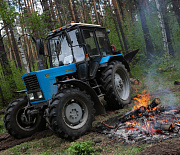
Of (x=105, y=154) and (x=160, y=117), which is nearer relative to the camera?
(x=105, y=154)

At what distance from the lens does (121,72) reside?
708 cm

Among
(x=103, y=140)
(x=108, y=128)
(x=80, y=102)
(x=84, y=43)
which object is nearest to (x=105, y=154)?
(x=103, y=140)

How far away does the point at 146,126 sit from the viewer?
4070 millimetres

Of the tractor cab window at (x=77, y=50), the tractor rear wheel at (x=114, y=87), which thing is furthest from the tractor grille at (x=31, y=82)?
the tractor rear wheel at (x=114, y=87)

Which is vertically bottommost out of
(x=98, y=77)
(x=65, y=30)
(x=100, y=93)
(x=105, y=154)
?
(x=105, y=154)

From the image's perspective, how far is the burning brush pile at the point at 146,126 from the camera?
12.0ft

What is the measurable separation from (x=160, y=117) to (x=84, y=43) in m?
2.99

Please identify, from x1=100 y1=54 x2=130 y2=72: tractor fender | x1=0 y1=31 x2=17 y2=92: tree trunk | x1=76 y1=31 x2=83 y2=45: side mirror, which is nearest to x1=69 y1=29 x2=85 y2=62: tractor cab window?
x1=76 y1=31 x2=83 y2=45: side mirror

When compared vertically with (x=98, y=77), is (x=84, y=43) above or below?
above

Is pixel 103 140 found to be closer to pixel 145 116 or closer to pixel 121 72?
pixel 145 116

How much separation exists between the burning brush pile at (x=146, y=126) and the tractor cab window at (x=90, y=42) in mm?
2282

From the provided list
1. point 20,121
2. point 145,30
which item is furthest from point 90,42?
point 145,30

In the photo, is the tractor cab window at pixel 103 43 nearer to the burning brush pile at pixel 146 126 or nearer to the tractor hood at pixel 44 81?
the tractor hood at pixel 44 81

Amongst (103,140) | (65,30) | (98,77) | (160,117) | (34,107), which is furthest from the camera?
(98,77)
